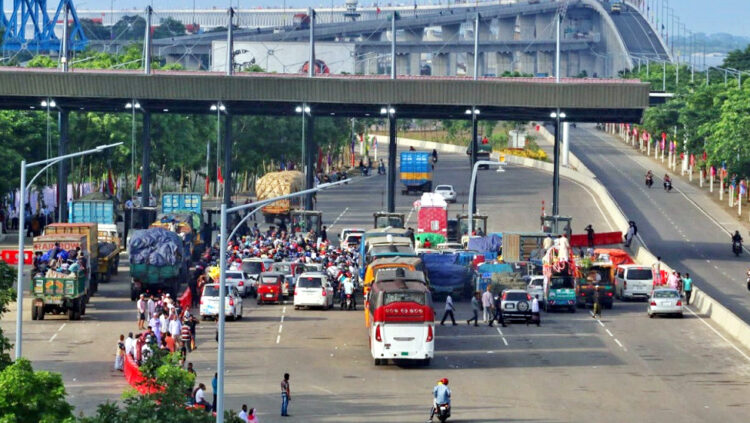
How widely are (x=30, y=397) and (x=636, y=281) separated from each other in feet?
140

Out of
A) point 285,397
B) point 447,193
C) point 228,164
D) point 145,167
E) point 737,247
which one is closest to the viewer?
point 285,397

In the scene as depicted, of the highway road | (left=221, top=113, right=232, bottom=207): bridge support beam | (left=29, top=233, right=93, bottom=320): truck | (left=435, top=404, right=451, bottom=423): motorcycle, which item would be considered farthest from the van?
(left=435, top=404, right=451, bottom=423): motorcycle

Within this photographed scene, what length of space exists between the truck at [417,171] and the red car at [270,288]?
5128 cm

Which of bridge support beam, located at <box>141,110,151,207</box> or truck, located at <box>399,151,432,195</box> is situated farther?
truck, located at <box>399,151,432,195</box>

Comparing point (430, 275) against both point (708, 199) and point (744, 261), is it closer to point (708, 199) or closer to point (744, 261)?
point (744, 261)

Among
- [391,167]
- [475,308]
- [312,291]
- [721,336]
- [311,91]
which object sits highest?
[311,91]

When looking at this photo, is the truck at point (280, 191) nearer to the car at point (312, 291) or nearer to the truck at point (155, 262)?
the truck at point (155, 262)

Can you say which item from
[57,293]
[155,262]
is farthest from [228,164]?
[57,293]

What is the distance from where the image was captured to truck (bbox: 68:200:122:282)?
7441 cm

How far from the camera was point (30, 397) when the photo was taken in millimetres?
33438

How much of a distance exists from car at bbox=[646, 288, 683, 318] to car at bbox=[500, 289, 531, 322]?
524cm

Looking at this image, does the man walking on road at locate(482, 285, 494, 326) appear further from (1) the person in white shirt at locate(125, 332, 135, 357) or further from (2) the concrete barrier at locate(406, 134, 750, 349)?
(1) the person in white shirt at locate(125, 332, 135, 357)

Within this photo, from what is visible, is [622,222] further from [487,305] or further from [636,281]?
[487,305]

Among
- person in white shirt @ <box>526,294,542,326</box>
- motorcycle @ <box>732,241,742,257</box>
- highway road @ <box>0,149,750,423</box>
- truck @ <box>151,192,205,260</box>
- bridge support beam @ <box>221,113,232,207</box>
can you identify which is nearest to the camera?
highway road @ <box>0,149,750,423</box>
